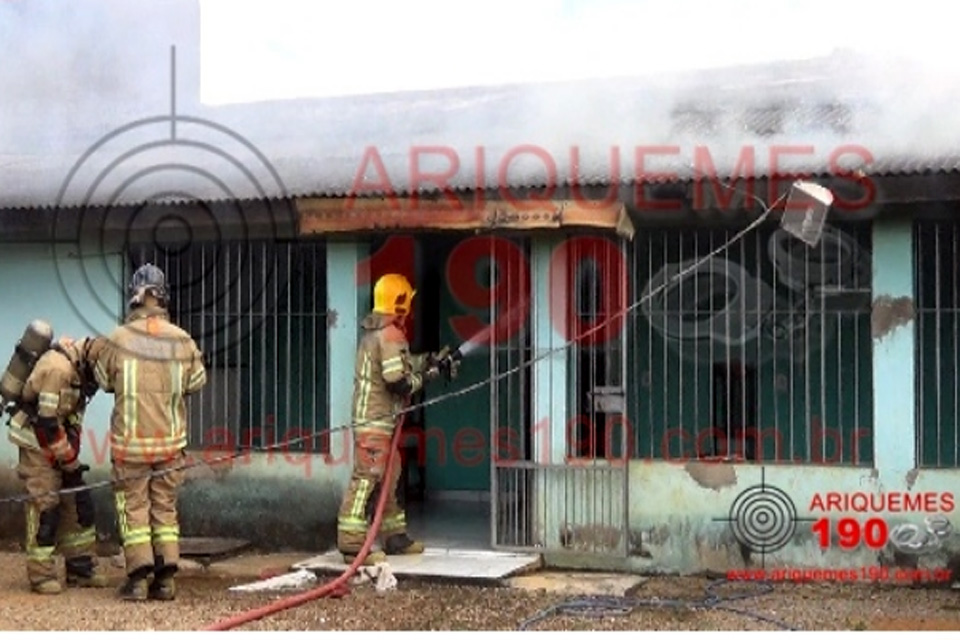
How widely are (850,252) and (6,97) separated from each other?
12.2 metres

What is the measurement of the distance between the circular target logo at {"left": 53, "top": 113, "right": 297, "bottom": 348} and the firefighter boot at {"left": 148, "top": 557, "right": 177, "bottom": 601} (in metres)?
2.58

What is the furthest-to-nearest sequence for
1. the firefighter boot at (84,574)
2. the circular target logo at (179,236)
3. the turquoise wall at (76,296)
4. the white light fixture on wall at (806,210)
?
the turquoise wall at (76,296), the circular target logo at (179,236), the firefighter boot at (84,574), the white light fixture on wall at (806,210)

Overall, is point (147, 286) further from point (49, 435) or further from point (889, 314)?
point (889, 314)

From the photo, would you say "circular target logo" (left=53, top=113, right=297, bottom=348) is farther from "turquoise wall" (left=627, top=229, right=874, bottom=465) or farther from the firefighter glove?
"turquoise wall" (left=627, top=229, right=874, bottom=465)

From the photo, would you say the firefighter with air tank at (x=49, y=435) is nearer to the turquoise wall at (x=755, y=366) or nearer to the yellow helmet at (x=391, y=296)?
the yellow helmet at (x=391, y=296)

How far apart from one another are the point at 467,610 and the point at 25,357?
3210mm

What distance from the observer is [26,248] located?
382 inches

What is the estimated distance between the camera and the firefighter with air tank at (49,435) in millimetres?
7371

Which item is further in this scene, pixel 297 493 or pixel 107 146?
pixel 107 146

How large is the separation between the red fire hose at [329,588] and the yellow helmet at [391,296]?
75cm

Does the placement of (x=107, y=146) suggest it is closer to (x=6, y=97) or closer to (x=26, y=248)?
(x=26, y=248)

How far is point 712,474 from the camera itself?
784 centimetres

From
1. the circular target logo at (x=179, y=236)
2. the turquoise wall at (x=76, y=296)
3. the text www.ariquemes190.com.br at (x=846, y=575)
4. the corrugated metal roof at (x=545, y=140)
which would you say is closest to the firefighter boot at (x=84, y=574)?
the turquoise wall at (x=76, y=296)

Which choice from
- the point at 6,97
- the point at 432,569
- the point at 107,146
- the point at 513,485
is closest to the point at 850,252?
the point at 513,485
